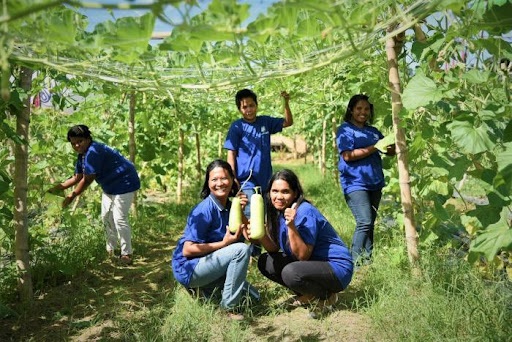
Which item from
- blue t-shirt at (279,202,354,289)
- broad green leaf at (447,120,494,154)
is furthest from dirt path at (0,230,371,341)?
broad green leaf at (447,120,494,154)

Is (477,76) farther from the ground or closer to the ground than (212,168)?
farther from the ground

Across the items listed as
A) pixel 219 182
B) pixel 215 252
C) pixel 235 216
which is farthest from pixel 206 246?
pixel 219 182

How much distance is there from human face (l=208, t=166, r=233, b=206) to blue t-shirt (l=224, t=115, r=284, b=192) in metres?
0.82

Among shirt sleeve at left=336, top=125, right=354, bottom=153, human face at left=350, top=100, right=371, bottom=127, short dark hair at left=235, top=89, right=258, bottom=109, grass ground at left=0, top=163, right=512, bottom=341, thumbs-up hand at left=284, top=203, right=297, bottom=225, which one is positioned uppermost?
short dark hair at left=235, top=89, right=258, bottom=109

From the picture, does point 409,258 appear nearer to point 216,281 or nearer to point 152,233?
point 216,281

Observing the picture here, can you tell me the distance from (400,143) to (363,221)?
744 millimetres

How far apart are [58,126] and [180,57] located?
2.61 metres

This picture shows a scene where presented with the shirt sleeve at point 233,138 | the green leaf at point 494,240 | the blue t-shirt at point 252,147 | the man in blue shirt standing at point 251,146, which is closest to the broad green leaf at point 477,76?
the green leaf at point 494,240

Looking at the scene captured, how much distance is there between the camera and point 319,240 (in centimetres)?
259

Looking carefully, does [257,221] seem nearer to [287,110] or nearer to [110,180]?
[287,110]

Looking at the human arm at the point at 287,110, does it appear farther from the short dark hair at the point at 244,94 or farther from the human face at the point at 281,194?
the human face at the point at 281,194

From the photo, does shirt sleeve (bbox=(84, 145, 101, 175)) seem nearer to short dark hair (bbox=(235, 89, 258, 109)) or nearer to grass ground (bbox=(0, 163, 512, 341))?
grass ground (bbox=(0, 163, 512, 341))

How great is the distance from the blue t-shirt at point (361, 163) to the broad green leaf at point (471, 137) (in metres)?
1.35

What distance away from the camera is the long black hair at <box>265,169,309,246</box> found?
2500mm
